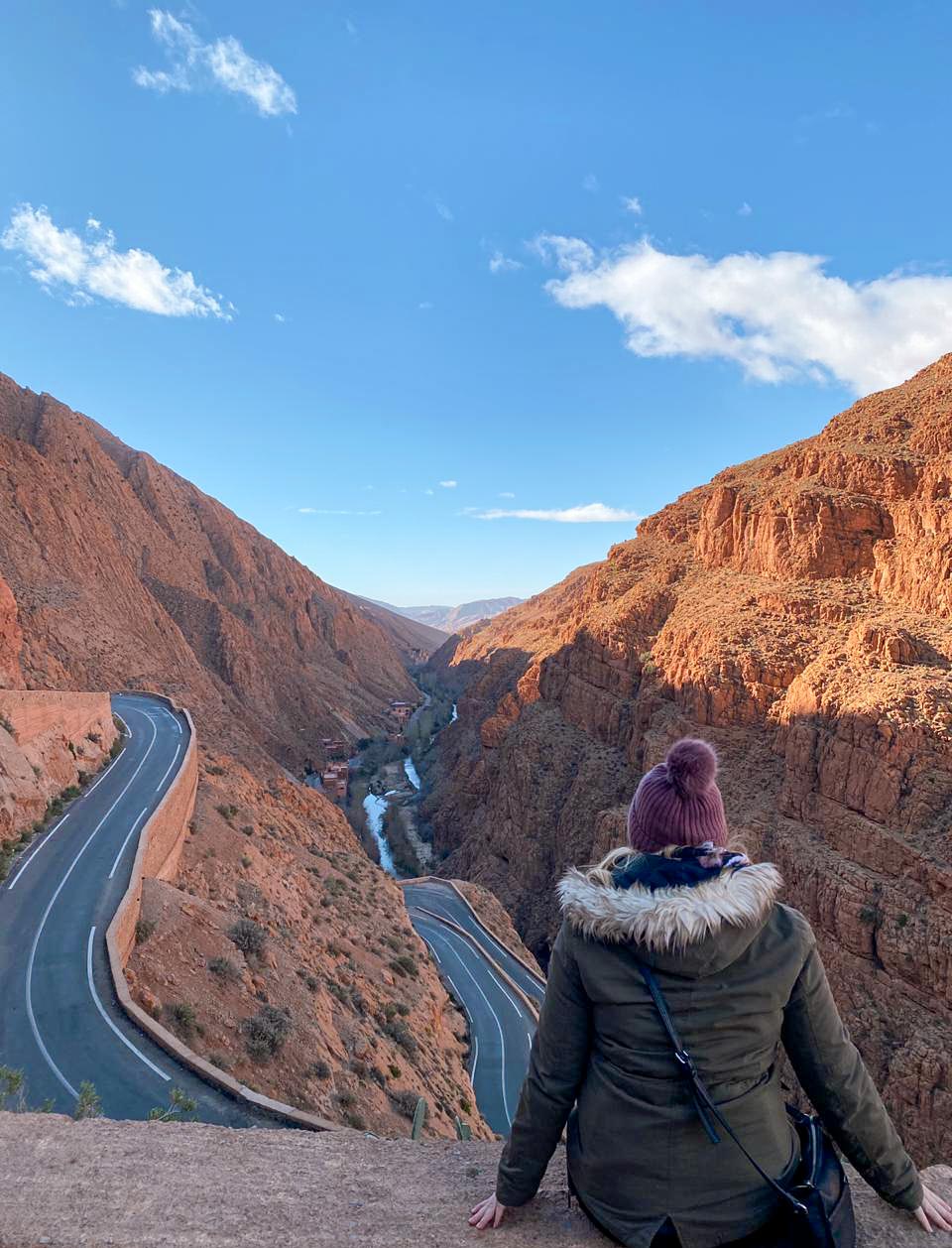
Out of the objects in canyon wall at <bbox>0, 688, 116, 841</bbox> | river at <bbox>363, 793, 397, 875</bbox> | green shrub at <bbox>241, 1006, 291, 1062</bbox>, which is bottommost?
river at <bbox>363, 793, 397, 875</bbox>

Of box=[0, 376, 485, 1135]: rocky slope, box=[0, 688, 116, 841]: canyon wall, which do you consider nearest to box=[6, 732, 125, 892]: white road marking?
box=[0, 688, 116, 841]: canyon wall

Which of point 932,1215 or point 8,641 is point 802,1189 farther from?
point 8,641

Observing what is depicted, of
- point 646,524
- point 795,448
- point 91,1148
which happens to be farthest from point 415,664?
point 91,1148

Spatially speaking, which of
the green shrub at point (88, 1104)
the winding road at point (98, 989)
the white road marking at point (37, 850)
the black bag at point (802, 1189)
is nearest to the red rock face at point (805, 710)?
the winding road at point (98, 989)

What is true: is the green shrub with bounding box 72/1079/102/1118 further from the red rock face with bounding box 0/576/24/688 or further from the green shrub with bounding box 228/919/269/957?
the red rock face with bounding box 0/576/24/688

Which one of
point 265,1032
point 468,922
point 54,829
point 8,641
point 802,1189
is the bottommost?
point 468,922

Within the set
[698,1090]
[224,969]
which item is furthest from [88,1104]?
[698,1090]

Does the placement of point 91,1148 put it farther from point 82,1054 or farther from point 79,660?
point 79,660
